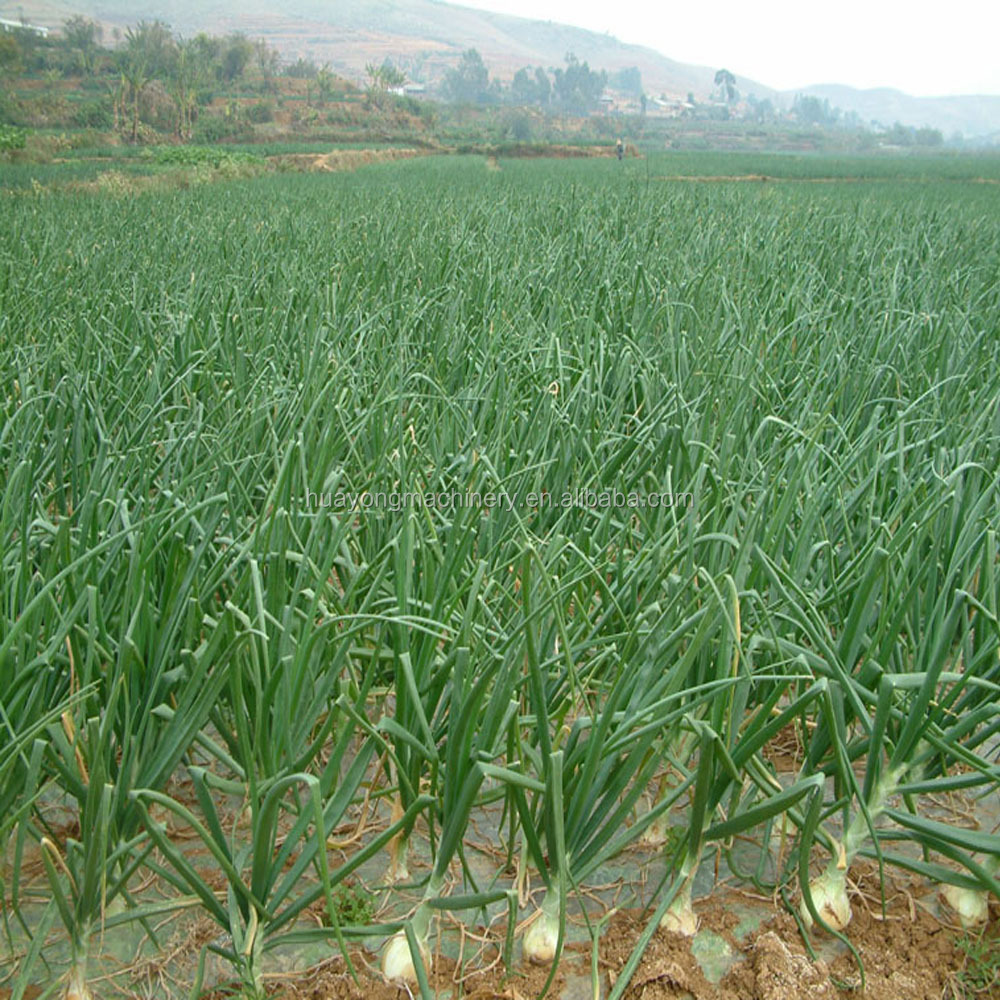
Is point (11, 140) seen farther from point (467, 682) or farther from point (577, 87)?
point (577, 87)

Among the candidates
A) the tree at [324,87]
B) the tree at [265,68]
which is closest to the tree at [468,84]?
the tree at [265,68]

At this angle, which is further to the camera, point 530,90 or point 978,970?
point 530,90

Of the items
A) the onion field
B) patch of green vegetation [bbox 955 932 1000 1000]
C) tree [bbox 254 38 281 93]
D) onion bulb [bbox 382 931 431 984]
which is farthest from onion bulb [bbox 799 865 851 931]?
tree [bbox 254 38 281 93]

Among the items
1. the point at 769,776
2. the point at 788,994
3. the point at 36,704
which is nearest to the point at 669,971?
the point at 788,994

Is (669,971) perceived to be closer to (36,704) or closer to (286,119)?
(36,704)

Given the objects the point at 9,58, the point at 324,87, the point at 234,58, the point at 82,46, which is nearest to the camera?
the point at 9,58

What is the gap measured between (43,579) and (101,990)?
67 cm

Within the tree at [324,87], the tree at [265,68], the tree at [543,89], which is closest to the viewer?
the tree at [265,68]

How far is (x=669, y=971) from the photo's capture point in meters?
1.41

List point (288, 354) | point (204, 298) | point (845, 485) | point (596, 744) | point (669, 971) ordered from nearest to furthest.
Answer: point (596, 744), point (669, 971), point (845, 485), point (288, 354), point (204, 298)

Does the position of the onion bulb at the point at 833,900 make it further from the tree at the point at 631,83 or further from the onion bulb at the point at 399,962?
the tree at the point at 631,83

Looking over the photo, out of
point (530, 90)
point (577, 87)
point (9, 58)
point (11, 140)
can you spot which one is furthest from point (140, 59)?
point (577, 87)

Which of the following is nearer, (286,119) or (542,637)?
(542,637)

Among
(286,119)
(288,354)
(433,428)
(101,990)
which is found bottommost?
(286,119)
